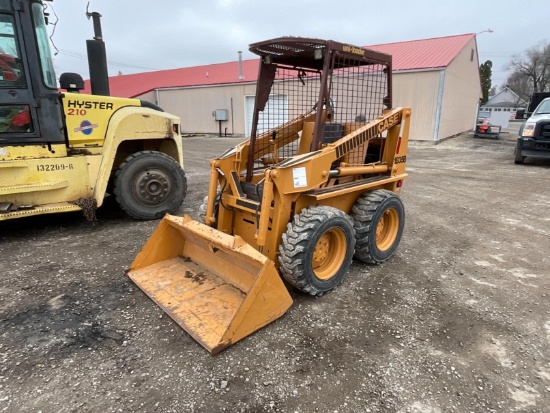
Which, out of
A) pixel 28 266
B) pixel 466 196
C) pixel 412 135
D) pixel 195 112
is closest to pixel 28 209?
pixel 28 266

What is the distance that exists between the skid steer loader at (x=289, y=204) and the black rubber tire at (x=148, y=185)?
6.51ft

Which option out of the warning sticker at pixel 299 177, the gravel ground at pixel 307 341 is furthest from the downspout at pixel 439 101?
the warning sticker at pixel 299 177

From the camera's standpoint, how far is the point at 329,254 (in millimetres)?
3566

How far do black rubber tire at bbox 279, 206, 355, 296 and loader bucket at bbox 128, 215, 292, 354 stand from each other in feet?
0.87

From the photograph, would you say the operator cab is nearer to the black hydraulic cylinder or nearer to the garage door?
the black hydraulic cylinder

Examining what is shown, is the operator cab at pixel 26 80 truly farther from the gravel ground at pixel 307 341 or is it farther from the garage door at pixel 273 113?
the garage door at pixel 273 113

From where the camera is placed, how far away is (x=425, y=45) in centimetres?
1956

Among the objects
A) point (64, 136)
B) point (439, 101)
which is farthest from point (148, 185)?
point (439, 101)

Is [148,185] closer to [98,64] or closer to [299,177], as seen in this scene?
[98,64]

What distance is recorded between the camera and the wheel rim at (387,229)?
4223 millimetres

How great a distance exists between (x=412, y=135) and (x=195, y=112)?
14.1 metres

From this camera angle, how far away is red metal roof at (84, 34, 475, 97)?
17.1 m

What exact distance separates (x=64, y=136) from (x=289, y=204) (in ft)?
11.2

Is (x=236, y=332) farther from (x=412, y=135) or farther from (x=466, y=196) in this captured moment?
(x=412, y=135)
